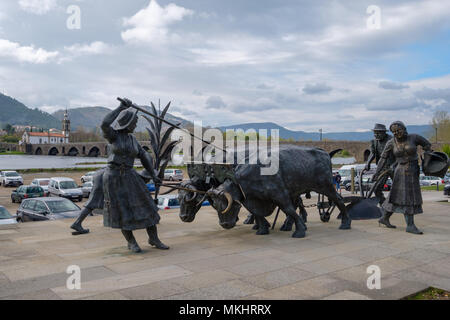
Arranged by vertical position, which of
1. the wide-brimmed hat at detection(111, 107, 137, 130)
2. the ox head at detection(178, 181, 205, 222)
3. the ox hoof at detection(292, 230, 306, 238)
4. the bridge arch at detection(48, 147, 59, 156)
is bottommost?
the ox hoof at detection(292, 230, 306, 238)

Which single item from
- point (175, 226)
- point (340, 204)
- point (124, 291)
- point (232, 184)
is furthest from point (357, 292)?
point (175, 226)

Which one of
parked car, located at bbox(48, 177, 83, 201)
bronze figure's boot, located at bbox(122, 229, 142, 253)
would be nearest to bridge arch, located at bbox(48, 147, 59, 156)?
parked car, located at bbox(48, 177, 83, 201)

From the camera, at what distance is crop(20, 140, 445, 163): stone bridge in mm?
70250

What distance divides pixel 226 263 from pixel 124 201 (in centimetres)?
206

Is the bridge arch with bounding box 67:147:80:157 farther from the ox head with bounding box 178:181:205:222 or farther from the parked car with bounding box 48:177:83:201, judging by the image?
the ox head with bounding box 178:181:205:222

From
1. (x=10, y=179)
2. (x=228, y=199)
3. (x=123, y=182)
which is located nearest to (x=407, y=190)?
(x=228, y=199)

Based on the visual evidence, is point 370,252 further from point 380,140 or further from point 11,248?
point 11,248

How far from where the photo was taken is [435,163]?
9.48 metres

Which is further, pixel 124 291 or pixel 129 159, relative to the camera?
pixel 129 159

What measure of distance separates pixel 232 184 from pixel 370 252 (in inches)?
115

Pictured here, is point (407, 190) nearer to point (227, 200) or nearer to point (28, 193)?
point (227, 200)

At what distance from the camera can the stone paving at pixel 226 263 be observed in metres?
4.98

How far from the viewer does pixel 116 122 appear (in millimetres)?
6871

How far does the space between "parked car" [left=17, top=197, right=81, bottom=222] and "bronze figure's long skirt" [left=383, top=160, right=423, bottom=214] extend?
8.90 meters
